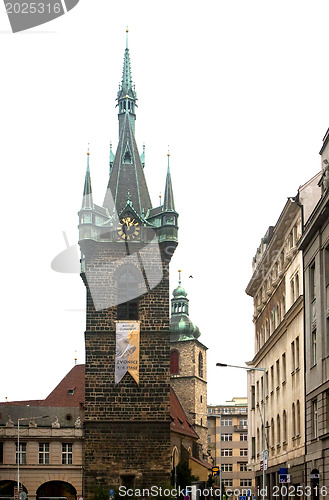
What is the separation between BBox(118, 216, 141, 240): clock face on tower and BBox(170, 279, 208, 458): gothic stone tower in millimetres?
44107

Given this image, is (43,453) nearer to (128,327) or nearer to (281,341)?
(128,327)

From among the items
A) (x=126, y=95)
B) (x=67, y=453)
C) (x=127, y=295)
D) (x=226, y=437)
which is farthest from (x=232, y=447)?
(x=127, y=295)

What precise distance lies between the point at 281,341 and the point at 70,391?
41397 millimetres

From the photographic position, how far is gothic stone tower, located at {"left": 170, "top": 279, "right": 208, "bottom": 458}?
98938 millimetres

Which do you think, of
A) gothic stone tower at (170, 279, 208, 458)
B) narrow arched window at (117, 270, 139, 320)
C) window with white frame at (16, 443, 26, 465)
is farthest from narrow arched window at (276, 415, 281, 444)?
gothic stone tower at (170, 279, 208, 458)

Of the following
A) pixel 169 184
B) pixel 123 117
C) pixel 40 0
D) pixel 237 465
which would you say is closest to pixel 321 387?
pixel 40 0

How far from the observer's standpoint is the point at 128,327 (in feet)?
181

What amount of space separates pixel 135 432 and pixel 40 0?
42074 millimetres

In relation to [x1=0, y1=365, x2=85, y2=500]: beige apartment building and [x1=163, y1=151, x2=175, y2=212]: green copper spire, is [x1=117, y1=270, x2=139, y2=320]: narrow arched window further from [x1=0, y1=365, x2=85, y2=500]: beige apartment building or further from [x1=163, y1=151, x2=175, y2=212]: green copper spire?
[x1=0, y1=365, x2=85, y2=500]: beige apartment building

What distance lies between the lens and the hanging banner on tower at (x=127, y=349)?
5444 cm

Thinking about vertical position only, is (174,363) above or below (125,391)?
above

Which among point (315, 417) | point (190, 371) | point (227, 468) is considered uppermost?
point (190, 371)

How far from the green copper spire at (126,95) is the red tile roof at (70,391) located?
2685 cm

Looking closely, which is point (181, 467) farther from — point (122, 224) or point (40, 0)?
point (40, 0)
